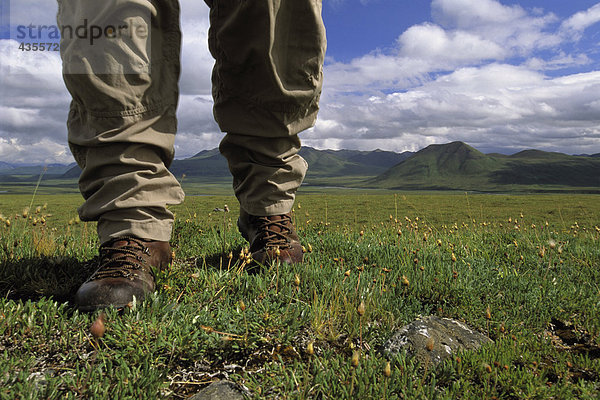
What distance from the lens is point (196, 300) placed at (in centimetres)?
256

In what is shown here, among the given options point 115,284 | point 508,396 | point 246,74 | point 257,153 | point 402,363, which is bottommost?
point 508,396

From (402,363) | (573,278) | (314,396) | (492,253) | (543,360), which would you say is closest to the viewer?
(314,396)

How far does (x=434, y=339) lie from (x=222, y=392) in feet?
4.05

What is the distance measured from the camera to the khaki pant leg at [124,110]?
7.73 feet

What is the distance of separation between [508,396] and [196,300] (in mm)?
1874

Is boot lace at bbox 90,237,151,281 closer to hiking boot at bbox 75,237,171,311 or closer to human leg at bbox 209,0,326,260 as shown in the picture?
hiking boot at bbox 75,237,171,311

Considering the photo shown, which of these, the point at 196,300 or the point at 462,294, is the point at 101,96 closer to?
the point at 196,300

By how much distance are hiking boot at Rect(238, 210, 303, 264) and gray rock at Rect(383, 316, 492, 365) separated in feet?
4.03

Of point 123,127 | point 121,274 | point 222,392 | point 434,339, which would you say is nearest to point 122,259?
point 121,274

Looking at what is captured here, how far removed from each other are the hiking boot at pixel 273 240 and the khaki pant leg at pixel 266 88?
0.10 m

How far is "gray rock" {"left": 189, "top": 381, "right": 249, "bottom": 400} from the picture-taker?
5.69ft

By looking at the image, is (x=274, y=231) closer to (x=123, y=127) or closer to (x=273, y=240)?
(x=273, y=240)

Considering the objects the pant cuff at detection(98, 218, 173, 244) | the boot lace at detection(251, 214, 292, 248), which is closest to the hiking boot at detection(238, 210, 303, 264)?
the boot lace at detection(251, 214, 292, 248)

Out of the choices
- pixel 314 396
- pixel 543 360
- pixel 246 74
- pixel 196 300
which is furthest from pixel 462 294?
pixel 246 74
